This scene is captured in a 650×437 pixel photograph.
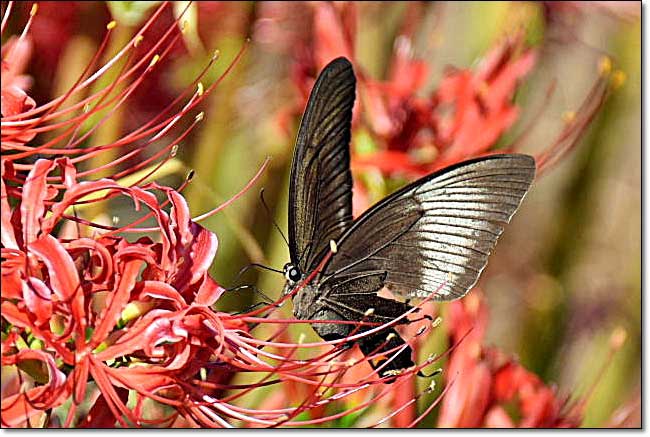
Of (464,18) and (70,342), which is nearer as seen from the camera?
(70,342)

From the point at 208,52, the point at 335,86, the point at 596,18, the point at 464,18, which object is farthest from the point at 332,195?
the point at 596,18

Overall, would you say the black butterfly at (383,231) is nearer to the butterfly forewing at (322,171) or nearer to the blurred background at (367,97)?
the butterfly forewing at (322,171)

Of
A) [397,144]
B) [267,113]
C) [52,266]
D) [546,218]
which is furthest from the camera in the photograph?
[546,218]

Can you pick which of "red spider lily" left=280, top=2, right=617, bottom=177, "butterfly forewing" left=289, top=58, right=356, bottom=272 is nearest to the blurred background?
"red spider lily" left=280, top=2, right=617, bottom=177

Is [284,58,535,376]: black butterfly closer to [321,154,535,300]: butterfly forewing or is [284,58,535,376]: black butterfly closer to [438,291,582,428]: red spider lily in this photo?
[321,154,535,300]: butterfly forewing

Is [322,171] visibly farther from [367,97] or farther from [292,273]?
[367,97]

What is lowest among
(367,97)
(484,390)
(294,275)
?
(484,390)

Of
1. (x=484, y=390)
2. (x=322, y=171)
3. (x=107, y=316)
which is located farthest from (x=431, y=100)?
(x=107, y=316)

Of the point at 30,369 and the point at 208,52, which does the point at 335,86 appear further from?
the point at 208,52
